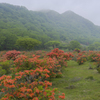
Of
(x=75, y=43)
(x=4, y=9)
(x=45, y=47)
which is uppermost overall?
(x=4, y=9)

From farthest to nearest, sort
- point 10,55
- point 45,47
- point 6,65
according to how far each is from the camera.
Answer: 1. point 45,47
2. point 10,55
3. point 6,65

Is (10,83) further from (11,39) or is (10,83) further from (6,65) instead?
(11,39)

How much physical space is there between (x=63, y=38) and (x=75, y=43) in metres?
62.4

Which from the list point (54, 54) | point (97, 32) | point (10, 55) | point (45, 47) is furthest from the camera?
point (97, 32)

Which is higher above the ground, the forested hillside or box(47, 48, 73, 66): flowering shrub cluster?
the forested hillside

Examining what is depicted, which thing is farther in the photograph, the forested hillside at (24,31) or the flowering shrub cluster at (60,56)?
the forested hillside at (24,31)

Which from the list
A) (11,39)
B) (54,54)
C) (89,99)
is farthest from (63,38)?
(89,99)

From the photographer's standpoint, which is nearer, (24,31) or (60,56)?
(60,56)

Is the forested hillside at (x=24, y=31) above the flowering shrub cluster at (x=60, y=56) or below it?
above

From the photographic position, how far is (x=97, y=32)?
7544 inches

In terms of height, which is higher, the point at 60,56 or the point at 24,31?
the point at 24,31

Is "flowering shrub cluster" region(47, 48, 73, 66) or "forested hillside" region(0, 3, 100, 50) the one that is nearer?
"flowering shrub cluster" region(47, 48, 73, 66)

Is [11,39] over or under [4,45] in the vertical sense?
over

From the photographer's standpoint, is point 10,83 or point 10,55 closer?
point 10,83
